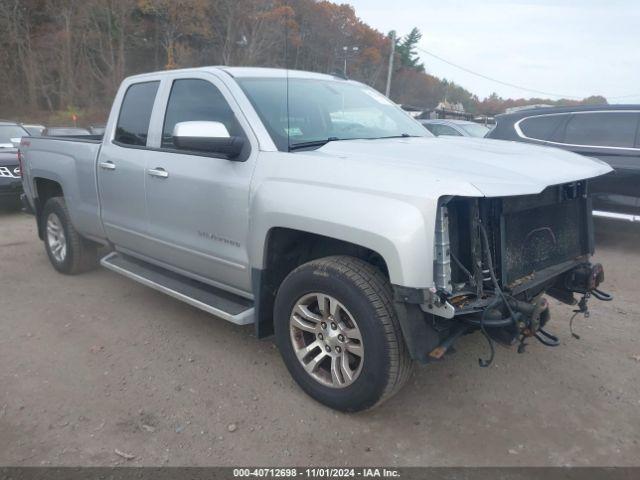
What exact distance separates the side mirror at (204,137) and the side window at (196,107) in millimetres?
221

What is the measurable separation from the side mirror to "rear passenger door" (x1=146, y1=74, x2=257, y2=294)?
171 millimetres

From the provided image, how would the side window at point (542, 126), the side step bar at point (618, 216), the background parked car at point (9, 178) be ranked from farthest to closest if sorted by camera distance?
the background parked car at point (9, 178) → the side window at point (542, 126) → the side step bar at point (618, 216)

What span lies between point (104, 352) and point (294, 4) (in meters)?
3.44

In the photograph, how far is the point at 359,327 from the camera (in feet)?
9.56

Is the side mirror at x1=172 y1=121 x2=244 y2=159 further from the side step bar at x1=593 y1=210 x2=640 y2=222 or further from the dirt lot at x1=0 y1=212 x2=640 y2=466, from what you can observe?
the side step bar at x1=593 y1=210 x2=640 y2=222

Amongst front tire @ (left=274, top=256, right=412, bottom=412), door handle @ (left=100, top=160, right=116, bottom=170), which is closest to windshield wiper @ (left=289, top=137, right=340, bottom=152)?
front tire @ (left=274, top=256, right=412, bottom=412)

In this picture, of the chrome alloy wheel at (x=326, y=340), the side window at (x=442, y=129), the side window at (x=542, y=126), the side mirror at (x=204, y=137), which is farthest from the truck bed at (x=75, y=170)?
the side window at (x=442, y=129)

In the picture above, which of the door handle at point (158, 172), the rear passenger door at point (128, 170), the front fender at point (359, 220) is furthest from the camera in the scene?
the rear passenger door at point (128, 170)

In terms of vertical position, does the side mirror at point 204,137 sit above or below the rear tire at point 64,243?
above

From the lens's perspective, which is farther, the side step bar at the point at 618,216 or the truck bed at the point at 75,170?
the side step bar at the point at 618,216

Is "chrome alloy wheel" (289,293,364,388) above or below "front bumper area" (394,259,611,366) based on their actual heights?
below

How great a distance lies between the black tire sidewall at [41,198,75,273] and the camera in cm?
A: 561

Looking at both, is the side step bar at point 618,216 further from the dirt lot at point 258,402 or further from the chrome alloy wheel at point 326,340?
the chrome alloy wheel at point 326,340

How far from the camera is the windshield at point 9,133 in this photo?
33.3 ft
